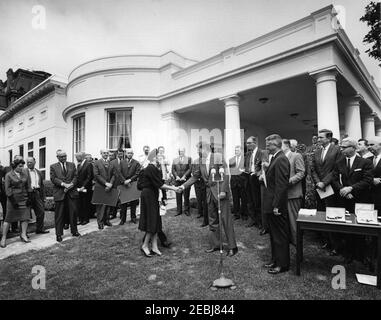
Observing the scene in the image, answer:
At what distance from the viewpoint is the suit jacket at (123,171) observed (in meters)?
7.16

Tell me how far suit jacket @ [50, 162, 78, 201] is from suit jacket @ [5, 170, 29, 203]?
0.57 metres

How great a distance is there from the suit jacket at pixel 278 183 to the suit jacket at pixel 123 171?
4232 mm

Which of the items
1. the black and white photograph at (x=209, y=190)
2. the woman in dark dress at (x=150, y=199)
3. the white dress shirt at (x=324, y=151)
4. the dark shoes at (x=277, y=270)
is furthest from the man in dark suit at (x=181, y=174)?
the dark shoes at (x=277, y=270)

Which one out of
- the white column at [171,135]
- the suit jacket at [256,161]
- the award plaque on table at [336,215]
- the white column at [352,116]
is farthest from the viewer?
the white column at [171,135]

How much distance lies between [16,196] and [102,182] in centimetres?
192

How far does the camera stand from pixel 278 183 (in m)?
3.88

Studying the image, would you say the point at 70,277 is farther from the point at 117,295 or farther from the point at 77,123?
the point at 77,123

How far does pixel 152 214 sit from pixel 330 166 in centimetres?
326

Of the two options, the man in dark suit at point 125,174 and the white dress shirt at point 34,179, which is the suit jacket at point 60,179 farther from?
the man in dark suit at point 125,174

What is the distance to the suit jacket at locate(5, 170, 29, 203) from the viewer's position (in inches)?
227

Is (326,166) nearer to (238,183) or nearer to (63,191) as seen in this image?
(238,183)

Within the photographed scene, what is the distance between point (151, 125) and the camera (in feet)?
41.6

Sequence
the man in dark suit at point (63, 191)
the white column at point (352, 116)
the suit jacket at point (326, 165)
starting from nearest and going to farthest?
the suit jacket at point (326, 165) < the man in dark suit at point (63, 191) < the white column at point (352, 116)

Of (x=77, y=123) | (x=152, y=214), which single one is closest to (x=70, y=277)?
(x=152, y=214)
